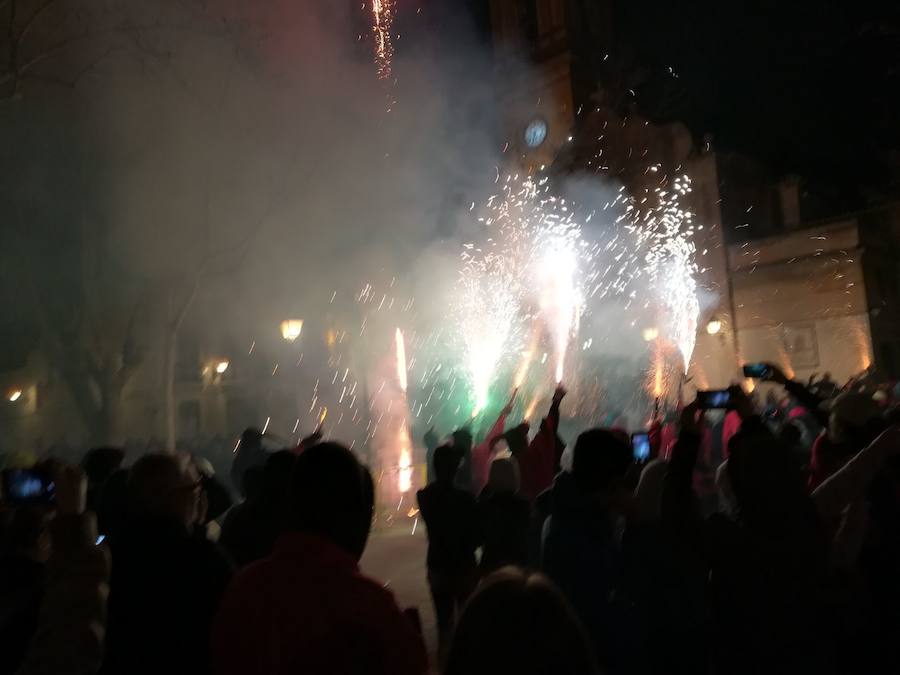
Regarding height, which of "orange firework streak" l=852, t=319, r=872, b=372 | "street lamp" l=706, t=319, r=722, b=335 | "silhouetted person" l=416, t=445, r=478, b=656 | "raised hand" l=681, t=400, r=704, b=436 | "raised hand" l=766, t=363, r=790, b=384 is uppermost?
"street lamp" l=706, t=319, r=722, b=335

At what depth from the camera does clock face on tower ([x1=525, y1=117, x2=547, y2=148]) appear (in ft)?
77.8

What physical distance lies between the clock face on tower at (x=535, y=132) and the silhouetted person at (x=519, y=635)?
23674mm

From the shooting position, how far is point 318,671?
1.28m

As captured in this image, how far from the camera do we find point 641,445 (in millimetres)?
4059

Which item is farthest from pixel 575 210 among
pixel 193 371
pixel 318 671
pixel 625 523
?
pixel 318 671

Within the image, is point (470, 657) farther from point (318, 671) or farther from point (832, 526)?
point (832, 526)

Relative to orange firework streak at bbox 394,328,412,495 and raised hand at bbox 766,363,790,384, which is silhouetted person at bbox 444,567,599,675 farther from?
orange firework streak at bbox 394,328,412,495

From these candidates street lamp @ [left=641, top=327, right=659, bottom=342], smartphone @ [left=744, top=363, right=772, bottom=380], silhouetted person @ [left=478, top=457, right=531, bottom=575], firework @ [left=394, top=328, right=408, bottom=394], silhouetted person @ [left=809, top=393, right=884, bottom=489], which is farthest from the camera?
firework @ [left=394, top=328, right=408, bottom=394]

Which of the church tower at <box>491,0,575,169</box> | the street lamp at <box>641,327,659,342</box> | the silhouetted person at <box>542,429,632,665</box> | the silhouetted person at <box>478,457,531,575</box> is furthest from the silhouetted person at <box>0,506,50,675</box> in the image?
the church tower at <box>491,0,575,169</box>

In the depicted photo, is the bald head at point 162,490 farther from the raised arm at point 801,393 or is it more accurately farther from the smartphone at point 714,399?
the raised arm at point 801,393

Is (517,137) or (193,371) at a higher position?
(517,137)

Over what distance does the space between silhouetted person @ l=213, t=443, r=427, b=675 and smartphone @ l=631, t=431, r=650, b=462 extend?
8.91ft

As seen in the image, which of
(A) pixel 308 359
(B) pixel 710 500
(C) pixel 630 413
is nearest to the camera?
(B) pixel 710 500

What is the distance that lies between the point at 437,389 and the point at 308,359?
4168mm
